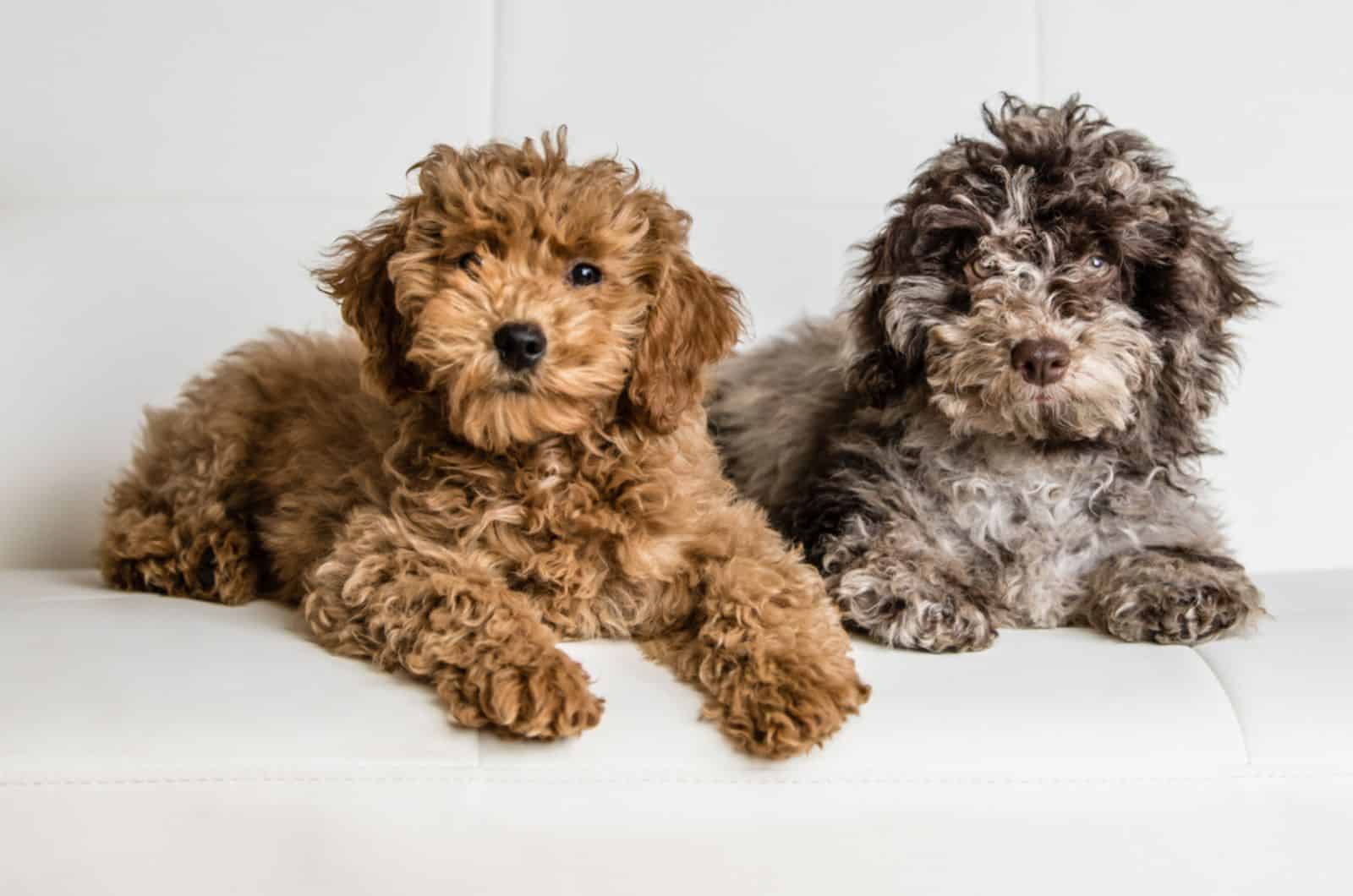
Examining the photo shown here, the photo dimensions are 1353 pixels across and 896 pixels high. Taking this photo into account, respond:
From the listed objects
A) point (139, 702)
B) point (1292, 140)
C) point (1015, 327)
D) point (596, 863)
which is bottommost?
point (596, 863)

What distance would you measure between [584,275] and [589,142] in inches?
53.0

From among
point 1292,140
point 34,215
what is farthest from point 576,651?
point 1292,140

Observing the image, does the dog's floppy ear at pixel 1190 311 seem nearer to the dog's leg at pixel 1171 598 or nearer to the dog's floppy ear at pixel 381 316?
the dog's leg at pixel 1171 598

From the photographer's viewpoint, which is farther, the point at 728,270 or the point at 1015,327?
the point at 728,270

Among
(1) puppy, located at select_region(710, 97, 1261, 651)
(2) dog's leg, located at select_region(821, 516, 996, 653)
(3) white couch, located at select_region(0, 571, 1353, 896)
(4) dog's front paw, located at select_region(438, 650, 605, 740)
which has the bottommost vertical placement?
(3) white couch, located at select_region(0, 571, 1353, 896)

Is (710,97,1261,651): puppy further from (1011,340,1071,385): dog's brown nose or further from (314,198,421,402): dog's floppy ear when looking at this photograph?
(314,198,421,402): dog's floppy ear

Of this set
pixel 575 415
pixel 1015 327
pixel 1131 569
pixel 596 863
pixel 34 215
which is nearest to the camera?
pixel 596 863

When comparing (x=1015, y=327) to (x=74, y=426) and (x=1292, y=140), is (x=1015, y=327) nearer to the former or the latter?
(x=1292, y=140)

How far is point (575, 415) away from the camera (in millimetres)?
2545

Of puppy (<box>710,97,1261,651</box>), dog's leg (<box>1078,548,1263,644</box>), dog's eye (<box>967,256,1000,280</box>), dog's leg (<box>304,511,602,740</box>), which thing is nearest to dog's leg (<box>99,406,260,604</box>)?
dog's leg (<box>304,511,602,740</box>)

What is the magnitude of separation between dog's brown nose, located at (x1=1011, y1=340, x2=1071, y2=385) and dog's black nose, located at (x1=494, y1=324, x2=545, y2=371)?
845 mm

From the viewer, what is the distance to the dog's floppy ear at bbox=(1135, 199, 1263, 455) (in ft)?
9.34

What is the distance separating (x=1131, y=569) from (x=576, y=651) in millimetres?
1061

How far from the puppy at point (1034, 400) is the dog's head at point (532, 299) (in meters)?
0.42
